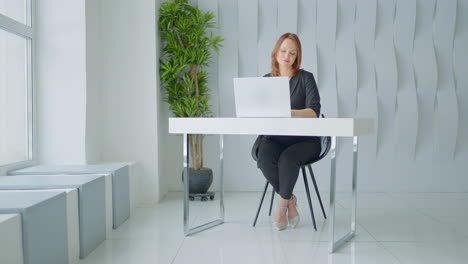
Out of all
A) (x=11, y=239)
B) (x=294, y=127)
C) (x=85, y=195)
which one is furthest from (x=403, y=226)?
(x=11, y=239)

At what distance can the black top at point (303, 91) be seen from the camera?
329 centimetres

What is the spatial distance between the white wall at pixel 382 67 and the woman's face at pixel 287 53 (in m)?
1.23

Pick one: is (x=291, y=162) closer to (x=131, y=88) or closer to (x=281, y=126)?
(x=281, y=126)

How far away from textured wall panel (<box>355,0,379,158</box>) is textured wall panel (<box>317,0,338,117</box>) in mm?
242

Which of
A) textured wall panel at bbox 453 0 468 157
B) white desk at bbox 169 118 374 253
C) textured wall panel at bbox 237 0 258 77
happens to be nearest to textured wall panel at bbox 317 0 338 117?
textured wall panel at bbox 237 0 258 77

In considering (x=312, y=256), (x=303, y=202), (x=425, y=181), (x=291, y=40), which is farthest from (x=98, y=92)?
(x=425, y=181)

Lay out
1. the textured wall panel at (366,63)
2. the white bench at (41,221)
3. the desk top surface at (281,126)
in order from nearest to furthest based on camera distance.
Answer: the white bench at (41,221) < the desk top surface at (281,126) < the textured wall panel at (366,63)

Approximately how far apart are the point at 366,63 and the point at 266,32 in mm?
1040

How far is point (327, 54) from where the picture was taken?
4.62 metres

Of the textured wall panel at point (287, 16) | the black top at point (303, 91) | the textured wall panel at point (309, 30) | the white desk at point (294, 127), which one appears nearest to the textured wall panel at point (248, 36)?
the textured wall panel at point (287, 16)

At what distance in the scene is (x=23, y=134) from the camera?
336cm

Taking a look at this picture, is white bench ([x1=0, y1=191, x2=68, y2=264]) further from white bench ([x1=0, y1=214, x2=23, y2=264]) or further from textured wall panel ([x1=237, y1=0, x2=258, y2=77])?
textured wall panel ([x1=237, y1=0, x2=258, y2=77])

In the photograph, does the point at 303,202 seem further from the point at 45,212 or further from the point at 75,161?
the point at 45,212

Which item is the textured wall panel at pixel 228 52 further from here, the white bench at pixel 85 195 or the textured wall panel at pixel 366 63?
the white bench at pixel 85 195
